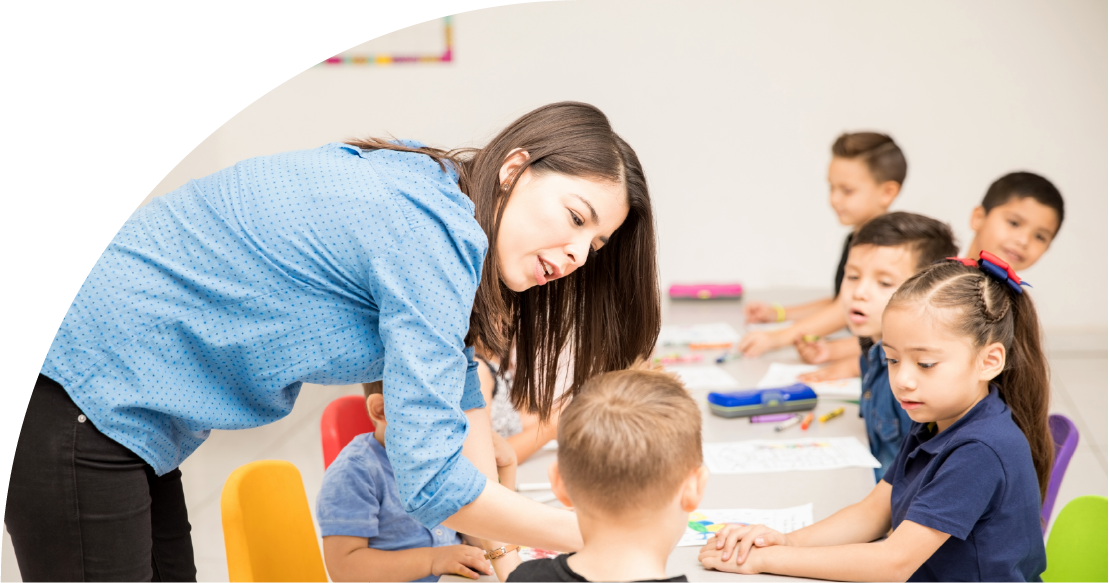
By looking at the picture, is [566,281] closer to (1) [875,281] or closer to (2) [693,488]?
(2) [693,488]

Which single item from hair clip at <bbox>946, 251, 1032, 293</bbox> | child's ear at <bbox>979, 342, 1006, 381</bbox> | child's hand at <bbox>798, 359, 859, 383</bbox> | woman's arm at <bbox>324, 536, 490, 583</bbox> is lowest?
child's hand at <bbox>798, 359, 859, 383</bbox>

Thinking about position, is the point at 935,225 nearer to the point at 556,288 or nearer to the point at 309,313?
the point at 556,288

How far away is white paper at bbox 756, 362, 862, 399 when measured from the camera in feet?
6.71

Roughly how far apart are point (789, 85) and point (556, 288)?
330 cm

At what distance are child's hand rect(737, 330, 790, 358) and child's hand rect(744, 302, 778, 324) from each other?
333 millimetres

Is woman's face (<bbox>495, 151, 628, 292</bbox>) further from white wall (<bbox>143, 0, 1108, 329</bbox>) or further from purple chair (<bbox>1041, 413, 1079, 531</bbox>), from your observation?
white wall (<bbox>143, 0, 1108, 329</bbox>)

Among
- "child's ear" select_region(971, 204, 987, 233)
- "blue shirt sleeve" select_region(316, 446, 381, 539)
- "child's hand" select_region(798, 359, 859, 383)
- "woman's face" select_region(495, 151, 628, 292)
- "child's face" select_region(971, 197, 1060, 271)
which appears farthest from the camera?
"child's ear" select_region(971, 204, 987, 233)

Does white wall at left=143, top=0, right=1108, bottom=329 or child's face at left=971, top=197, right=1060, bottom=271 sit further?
white wall at left=143, top=0, right=1108, bottom=329

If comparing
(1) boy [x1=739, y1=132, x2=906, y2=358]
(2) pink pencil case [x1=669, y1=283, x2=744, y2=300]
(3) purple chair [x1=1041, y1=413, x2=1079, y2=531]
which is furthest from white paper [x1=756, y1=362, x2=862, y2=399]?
(2) pink pencil case [x1=669, y1=283, x2=744, y2=300]

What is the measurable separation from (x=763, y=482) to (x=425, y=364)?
0.84 meters

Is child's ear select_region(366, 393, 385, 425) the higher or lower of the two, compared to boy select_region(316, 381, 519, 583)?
higher

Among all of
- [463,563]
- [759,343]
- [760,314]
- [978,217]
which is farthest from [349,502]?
[978,217]

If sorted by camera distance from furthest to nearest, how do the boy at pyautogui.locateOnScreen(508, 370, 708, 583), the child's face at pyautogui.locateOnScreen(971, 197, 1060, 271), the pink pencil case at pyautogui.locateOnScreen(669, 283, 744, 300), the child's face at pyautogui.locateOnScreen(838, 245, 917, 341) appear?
the pink pencil case at pyautogui.locateOnScreen(669, 283, 744, 300) → the child's face at pyautogui.locateOnScreen(971, 197, 1060, 271) → the child's face at pyautogui.locateOnScreen(838, 245, 917, 341) → the boy at pyautogui.locateOnScreen(508, 370, 708, 583)

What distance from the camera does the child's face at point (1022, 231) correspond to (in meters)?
2.54
